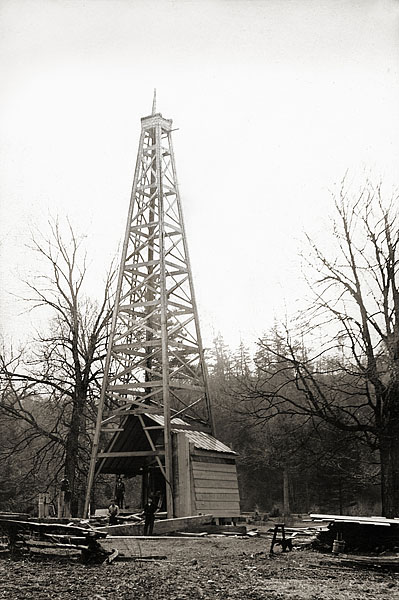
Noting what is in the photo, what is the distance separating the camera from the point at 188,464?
17422 millimetres

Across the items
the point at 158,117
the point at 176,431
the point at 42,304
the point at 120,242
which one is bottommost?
the point at 176,431

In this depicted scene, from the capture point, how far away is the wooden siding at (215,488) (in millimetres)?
17594

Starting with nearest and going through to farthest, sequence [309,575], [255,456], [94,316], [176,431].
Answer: [309,575] → [176,431] → [94,316] → [255,456]

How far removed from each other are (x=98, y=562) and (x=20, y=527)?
2.17 metres

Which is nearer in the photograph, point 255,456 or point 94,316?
point 94,316

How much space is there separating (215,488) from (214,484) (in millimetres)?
127

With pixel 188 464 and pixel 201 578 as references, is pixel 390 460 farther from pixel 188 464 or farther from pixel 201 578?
pixel 201 578

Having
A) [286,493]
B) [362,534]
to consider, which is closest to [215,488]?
[362,534]

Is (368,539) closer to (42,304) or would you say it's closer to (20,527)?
(20,527)

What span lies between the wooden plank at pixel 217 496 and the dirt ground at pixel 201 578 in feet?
20.4

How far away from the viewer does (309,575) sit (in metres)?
8.84

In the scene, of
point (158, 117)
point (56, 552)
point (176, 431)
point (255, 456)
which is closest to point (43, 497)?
point (176, 431)

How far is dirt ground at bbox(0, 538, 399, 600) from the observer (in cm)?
716

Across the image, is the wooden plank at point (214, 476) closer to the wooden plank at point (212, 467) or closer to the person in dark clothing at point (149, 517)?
the wooden plank at point (212, 467)
